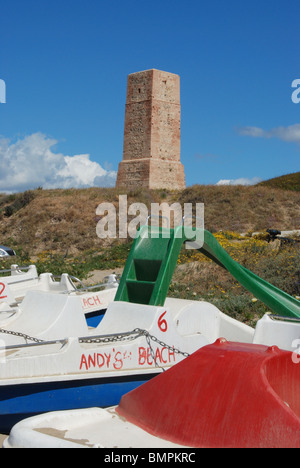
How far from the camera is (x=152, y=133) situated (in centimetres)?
3553

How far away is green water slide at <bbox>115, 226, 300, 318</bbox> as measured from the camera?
6367 mm

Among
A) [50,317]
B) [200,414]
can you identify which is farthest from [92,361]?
[200,414]

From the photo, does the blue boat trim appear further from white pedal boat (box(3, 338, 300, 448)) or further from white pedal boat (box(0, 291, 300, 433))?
white pedal boat (box(3, 338, 300, 448))

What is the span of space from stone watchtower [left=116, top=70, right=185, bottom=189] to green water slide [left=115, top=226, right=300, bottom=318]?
28.3 meters

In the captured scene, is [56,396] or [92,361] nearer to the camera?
[56,396]

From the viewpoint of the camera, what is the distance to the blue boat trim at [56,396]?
15.6 feet

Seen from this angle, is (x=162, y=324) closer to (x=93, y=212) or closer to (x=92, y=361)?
(x=92, y=361)

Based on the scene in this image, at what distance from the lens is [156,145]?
35844 millimetres

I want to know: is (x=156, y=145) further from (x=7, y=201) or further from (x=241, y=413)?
(x=241, y=413)

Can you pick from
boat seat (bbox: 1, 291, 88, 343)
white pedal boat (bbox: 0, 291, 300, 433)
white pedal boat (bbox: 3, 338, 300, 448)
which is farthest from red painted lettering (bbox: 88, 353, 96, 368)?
white pedal boat (bbox: 3, 338, 300, 448)

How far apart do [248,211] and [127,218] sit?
20.1 feet

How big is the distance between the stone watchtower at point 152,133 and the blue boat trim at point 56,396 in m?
30.1

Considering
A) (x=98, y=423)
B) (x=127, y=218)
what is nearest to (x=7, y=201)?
(x=127, y=218)

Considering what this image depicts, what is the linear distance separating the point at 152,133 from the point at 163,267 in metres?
30.1
